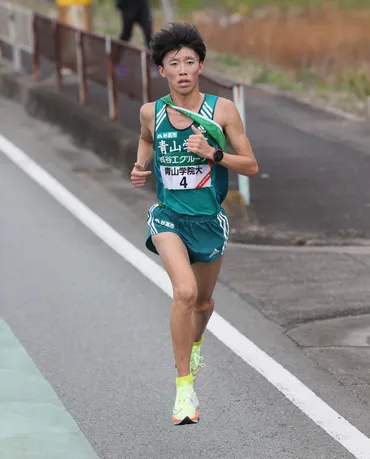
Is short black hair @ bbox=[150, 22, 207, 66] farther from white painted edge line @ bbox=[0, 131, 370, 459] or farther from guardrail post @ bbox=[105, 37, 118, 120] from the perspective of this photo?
guardrail post @ bbox=[105, 37, 118, 120]

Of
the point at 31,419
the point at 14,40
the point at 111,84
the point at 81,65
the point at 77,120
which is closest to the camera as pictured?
the point at 31,419

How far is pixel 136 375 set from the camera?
7574mm

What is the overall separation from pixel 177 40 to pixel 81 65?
9.32 meters

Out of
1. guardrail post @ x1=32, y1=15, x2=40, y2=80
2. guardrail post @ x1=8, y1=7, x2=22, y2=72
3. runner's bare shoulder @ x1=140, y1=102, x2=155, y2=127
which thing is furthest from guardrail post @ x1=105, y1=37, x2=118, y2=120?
runner's bare shoulder @ x1=140, y1=102, x2=155, y2=127

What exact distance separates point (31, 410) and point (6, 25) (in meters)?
13.4

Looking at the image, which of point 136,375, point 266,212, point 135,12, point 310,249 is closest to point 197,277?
point 136,375

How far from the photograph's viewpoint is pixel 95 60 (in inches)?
604

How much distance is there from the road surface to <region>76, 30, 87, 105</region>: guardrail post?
4.24 metres

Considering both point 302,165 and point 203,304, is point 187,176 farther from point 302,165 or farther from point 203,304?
point 302,165

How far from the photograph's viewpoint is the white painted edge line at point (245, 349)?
6566 millimetres

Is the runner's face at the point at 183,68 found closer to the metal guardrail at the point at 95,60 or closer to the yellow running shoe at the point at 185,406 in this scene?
the yellow running shoe at the point at 185,406

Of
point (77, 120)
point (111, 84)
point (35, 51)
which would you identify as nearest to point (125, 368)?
point (111, 84)

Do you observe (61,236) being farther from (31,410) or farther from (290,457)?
(290,457)

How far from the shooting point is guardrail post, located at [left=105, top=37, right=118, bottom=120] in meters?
14.5
